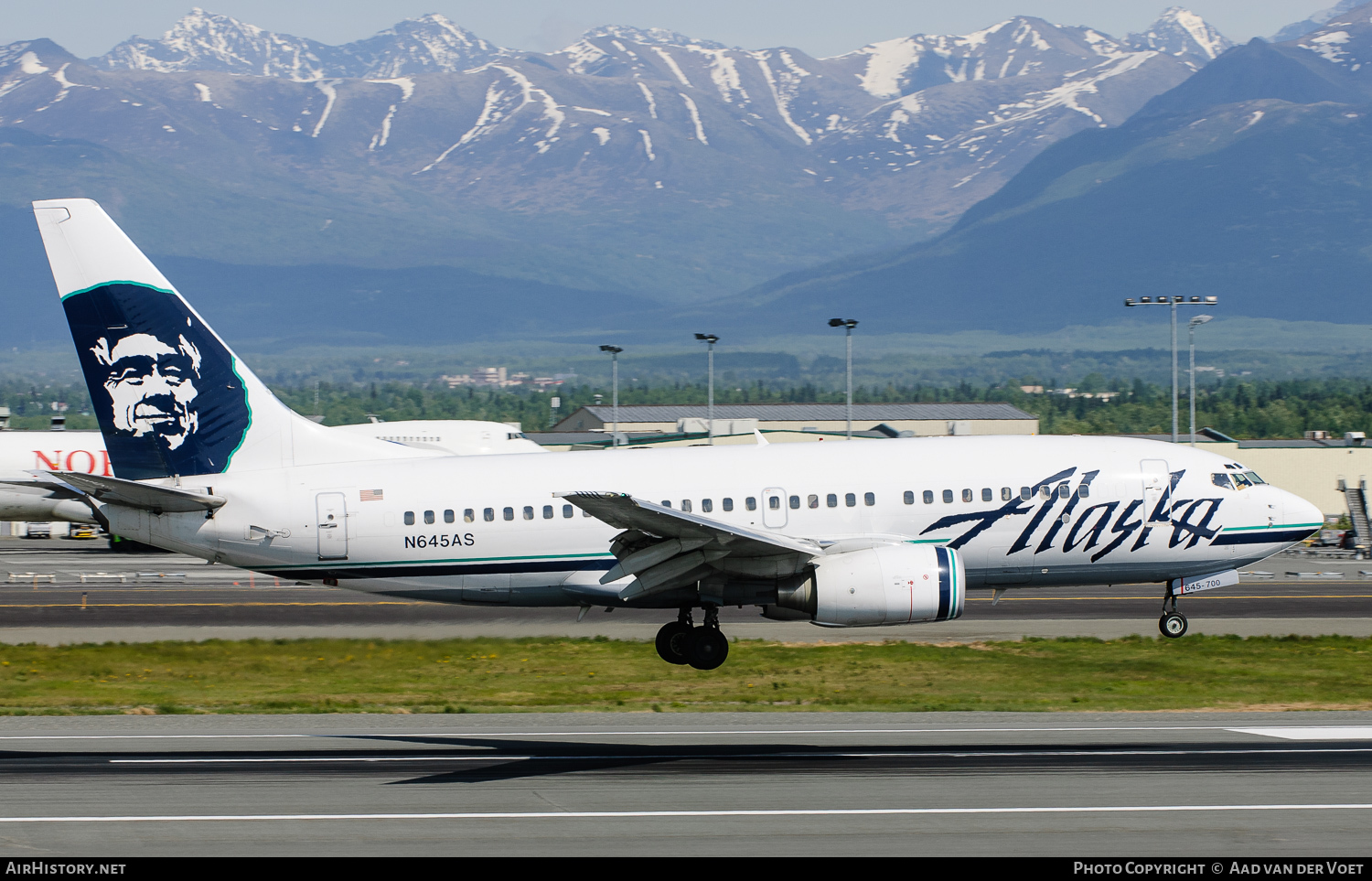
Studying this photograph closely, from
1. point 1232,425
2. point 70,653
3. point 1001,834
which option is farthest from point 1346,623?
point 1232,425

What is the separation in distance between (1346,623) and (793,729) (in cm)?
2522

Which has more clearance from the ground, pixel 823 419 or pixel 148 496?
pixel 823 419

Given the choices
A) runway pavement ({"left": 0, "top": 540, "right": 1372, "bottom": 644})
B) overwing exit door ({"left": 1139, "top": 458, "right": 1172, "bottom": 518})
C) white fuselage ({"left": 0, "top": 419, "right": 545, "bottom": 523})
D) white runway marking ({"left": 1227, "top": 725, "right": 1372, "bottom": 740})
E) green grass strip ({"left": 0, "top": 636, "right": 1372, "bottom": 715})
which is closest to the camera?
white runway marking ({"left": 1227, "top": 725, "right": 1372, "bottom": 740})

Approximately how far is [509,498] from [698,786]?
40.2 ft

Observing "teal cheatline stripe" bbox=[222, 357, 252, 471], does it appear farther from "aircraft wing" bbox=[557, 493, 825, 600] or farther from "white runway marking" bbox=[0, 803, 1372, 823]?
"white runway marking" bbox=[0, 803, 1372, 823]

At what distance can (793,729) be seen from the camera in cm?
2695

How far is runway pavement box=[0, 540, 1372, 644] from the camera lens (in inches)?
1666

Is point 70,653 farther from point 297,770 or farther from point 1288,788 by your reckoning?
point 1288,788

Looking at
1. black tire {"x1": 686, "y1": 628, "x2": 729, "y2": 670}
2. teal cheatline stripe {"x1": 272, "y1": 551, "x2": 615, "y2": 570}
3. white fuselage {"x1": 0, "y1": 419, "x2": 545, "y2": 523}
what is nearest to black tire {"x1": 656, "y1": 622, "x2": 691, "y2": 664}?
black tire {"x1": 686, "y1": 628, "x2": 729, "y2": 670}

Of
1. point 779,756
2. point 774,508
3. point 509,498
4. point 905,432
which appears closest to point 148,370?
point 509,498

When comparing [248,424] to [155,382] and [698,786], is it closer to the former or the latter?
[155,382]

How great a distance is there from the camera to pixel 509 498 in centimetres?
3244

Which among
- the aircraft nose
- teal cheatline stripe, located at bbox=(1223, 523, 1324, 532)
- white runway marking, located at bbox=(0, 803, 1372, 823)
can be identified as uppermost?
the aircraft nose

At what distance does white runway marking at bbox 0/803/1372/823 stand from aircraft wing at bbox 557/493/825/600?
9.81 m
